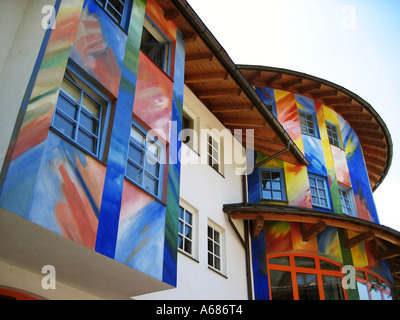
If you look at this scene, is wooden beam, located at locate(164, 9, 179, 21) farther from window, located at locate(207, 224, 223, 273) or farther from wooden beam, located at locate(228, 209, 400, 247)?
wooden beam, located at locate(228, 209, 400, 247)

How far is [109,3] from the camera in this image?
8.87 m

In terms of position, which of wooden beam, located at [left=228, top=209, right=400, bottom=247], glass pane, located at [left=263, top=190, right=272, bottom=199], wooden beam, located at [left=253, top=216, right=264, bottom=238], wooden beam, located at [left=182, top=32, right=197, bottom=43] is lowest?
wooden beam, located at [left=253, top=216, right=264, bottom=238]

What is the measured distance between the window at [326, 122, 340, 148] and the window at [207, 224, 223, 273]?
7.76 meters

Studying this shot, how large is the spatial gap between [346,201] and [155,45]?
1041cm

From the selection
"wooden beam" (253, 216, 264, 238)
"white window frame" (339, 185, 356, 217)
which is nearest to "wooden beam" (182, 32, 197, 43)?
"wooden beam" (253, 216, 264, 238)

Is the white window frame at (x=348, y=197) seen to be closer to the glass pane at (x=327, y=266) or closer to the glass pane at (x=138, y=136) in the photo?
the glass pane at (x=327, y=266)

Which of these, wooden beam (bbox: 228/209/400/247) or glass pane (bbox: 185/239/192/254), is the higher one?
wooden beam (bbox: 228/209/400/247)

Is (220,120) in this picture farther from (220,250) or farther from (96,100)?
(96,100)

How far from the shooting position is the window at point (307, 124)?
17922 millimetres

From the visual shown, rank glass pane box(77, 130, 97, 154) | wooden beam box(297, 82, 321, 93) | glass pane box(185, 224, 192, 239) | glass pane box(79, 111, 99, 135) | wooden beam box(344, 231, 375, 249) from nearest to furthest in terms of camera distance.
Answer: glass pane box(77, 130, 97, 154) < glass pane box(79, 111, 99, 135) < glass pane box(185, 224, 192, 239) < wooden beam box(344, 231, 375, 249) < wooden beam box(297, 82, 321, 93)

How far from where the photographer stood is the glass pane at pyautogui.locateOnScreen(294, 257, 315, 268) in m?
14.4

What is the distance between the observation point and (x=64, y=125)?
6.78 meters
